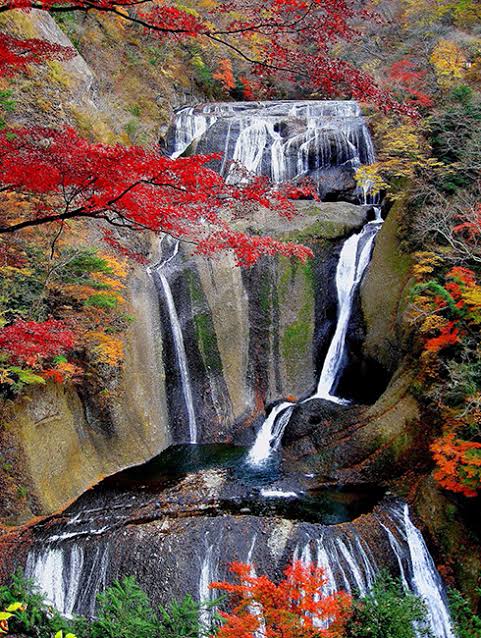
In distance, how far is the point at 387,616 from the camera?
605cm

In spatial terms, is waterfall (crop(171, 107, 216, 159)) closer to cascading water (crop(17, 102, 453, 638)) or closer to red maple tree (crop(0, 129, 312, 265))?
red maple tree (crop(0, 129, 312, 265))

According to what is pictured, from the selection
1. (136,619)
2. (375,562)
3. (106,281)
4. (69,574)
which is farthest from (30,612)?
(106,281)

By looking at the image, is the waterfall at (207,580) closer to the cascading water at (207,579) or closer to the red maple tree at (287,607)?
the cascading water at (207,579)

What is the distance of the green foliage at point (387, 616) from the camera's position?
5965mm

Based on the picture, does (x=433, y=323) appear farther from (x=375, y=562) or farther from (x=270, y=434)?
(x=270, y=434)

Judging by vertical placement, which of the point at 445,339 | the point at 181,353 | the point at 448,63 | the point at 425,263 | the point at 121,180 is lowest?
the point at 445,339

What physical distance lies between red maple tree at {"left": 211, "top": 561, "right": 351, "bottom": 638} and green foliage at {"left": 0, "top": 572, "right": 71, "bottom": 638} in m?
2.04

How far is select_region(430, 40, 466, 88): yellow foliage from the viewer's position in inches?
605

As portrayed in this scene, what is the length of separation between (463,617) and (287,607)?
285 centimetres

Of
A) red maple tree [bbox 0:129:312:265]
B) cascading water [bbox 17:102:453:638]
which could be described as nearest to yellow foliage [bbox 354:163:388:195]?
red maple tree [bbox 0:129:312:265]

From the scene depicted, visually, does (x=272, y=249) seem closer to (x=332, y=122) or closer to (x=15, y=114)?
(x=15, y=114)

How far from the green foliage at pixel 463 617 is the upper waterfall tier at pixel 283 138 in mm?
12502

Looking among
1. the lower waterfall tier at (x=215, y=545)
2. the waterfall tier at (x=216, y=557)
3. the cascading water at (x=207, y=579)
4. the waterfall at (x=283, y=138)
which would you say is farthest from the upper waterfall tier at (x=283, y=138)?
the cascading water at (x=207, y=579)

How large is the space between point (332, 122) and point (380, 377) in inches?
405
